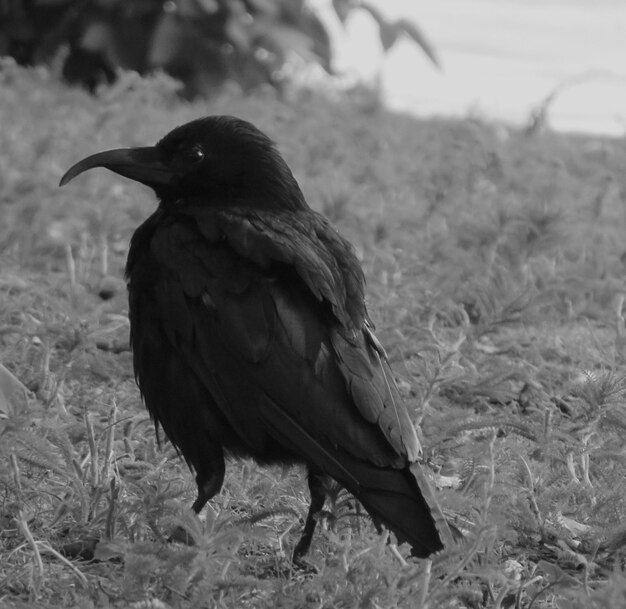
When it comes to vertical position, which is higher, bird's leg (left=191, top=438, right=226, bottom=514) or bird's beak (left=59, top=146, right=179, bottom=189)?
bird's beak (left=59, top=146, right=179, bottom=189)

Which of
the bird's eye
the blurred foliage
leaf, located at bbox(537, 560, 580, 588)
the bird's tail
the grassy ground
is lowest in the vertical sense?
the blurred foliage

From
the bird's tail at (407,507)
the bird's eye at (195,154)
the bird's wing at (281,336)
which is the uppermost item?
the bird's eye at (195,154)

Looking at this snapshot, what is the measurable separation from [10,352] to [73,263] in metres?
1.24

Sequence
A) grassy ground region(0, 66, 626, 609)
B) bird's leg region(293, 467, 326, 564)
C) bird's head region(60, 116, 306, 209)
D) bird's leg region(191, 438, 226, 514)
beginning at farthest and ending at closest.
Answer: bird's head region(60, 116, 306, 209), bird's leg region(191, 438, 226, 514), bird's leg region(293, 467, 326, 564), grassy ground region(0, 66, 626, 609)

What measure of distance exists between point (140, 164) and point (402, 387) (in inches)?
48.4

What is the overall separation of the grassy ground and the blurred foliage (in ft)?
4.00

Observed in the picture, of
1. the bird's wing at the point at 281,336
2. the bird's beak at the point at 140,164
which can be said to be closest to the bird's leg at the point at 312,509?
the bird's wing at the point at 281,336

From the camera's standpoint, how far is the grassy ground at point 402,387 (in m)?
2.94

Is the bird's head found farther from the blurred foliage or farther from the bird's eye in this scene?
the blurred foliage

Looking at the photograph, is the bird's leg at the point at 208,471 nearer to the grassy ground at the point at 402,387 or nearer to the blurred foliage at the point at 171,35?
the grassy ground at the point at 402,387

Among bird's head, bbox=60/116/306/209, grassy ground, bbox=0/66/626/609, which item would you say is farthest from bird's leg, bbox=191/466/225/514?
bird's head, bbox=60/116/306/209

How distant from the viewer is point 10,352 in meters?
4.32

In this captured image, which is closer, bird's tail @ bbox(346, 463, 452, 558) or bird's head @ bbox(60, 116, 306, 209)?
bird's tail @ bbox(346, 463, 452, 558)

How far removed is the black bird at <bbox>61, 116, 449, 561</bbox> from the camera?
314 centimetres
